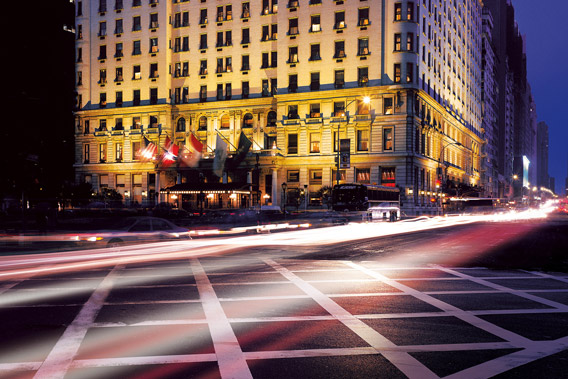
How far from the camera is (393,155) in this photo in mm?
61062

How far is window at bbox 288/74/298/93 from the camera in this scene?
217 feet

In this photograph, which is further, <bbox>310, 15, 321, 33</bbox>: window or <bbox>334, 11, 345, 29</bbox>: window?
<bbox>310, 15, 321, 33</bbox>: window

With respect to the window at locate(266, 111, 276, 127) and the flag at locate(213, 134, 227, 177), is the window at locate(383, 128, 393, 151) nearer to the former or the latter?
the window at locate(266, 111, 276, 127)

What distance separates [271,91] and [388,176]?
63.9ft

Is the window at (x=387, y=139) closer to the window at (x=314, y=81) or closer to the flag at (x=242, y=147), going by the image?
the window at (x=314, y=81)

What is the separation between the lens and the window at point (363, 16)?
62.4m

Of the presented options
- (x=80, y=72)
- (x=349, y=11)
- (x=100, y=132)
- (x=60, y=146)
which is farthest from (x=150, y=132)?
(x=60, y=146)

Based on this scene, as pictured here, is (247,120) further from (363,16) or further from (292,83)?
(363,16)

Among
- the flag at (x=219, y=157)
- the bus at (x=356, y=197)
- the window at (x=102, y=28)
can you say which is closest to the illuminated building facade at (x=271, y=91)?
the window at (x=102, y=28)

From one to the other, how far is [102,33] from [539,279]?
76.4 m

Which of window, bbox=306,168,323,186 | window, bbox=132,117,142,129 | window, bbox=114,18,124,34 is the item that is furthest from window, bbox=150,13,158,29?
window, bbox=306,168,323,186

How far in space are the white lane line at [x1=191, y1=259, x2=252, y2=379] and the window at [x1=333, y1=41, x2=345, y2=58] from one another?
57102 millimetres

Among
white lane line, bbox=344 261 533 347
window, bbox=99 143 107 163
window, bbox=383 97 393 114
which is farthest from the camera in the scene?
window, bbox=99 143 107 163

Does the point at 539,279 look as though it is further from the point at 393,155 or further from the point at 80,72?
the point at 80,72
